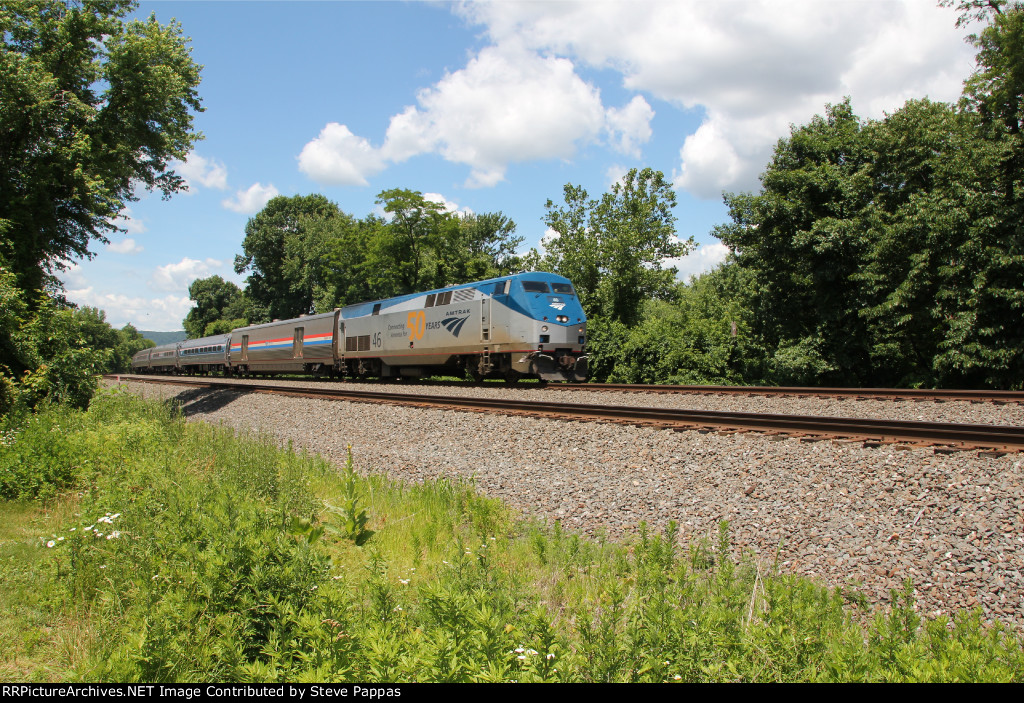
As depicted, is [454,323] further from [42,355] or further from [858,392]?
[858,392]

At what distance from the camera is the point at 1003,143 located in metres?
16.8

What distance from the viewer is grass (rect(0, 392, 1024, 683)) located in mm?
2920

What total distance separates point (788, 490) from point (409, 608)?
13.6 feet

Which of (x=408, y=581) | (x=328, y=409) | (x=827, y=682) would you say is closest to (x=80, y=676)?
(x=408, y=581)

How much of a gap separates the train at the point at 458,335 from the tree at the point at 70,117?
1014cm

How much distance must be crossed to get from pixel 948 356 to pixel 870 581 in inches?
588

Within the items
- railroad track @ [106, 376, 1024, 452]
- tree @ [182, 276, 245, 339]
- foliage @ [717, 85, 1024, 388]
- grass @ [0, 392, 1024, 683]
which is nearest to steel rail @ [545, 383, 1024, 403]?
foliage @ [717, 85, 1024, 388]

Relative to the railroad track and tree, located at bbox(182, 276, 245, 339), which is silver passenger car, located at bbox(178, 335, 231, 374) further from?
tree, located at bbox(182, 276, 245, 339)

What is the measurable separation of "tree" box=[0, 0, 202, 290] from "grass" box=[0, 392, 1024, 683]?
14.1 metres

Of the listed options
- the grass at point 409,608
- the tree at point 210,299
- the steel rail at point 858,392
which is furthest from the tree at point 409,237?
the tree at point 210,299

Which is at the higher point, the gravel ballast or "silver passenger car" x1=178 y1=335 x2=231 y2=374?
"silver passenger car" x1=178 y1=335 x2=231 y2=374

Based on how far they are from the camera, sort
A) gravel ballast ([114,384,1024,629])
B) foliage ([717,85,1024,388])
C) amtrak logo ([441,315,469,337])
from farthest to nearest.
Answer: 1. amtrak logo ([441,315,469,337])
2. foliage ([717,85,1024,388])
3. gravel ballast ([114,384,1024,629])

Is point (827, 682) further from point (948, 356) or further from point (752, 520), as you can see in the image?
point (948, 356)

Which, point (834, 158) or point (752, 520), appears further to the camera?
point (834, 158)
